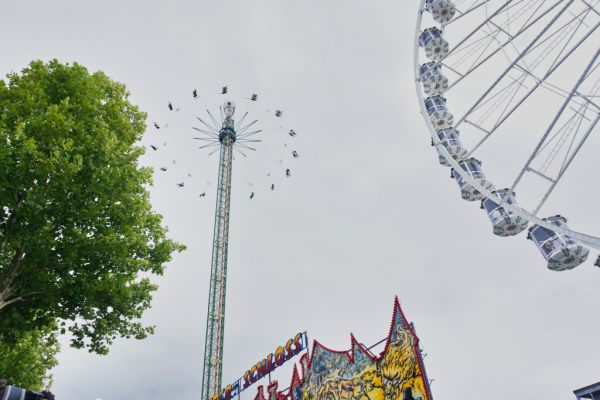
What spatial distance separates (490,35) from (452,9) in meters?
2.30

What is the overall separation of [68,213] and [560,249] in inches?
575

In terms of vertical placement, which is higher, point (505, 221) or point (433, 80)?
point (433, 80)

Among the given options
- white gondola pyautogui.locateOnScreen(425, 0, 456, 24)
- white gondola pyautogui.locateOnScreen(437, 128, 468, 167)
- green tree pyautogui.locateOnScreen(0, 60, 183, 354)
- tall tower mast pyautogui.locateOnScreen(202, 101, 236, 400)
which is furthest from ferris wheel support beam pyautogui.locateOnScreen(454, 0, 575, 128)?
tall tower mast pyautogui.locateOnScreen(202, 101, 236, 400)

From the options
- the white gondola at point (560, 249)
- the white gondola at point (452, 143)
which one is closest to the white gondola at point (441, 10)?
the white gondola at point (452, 143)

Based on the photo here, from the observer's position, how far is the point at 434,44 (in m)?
18.2

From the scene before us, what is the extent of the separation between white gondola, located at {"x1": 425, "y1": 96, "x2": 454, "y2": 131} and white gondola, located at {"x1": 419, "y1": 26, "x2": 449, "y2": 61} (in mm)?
1627

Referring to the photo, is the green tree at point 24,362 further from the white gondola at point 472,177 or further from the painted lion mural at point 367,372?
the white gondola at point 472,177

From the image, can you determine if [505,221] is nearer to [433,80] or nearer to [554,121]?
[554,121]

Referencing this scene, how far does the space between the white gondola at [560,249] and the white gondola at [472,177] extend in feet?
9.26

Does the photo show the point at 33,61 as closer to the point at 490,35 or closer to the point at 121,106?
the point at 121,106

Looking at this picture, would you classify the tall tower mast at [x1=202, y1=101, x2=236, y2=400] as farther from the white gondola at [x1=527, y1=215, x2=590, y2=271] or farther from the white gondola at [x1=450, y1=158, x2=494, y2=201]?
the white gondola at [x1=527, y1=215, x2=590, y2=271]

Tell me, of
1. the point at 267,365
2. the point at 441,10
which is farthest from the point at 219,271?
the point at 441,10

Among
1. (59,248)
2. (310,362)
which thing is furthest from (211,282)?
(59,248)

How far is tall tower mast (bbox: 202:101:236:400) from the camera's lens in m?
28.3
